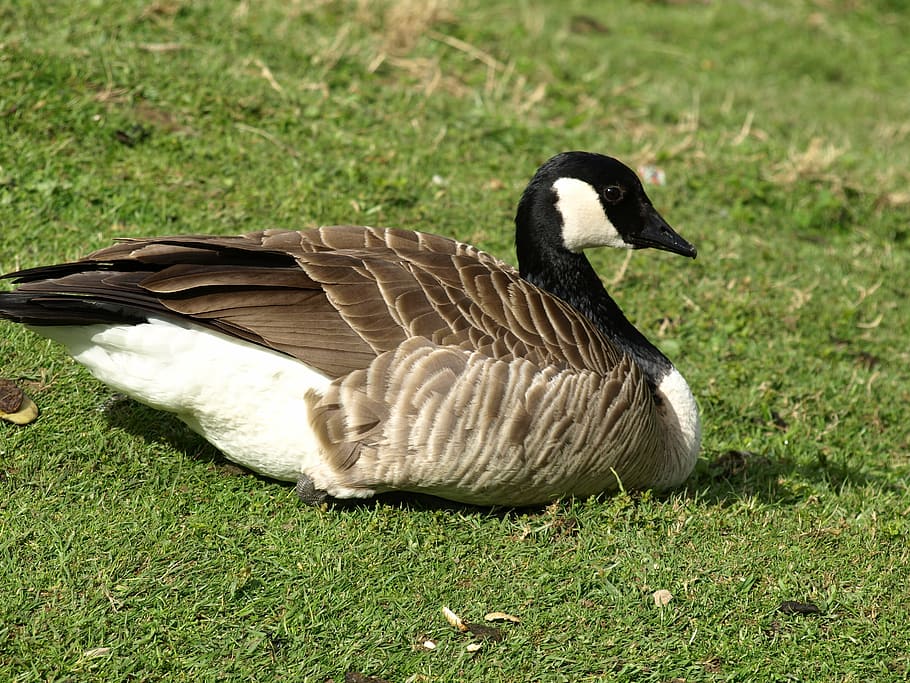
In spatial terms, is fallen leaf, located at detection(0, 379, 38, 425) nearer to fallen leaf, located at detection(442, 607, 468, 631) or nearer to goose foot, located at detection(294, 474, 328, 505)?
goose foot, located at detection(294, 474, 328, 505)

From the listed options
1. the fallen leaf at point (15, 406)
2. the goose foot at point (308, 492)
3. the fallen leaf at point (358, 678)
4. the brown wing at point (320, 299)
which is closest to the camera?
the fallen leaf at point (358, 678)

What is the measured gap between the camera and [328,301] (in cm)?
390

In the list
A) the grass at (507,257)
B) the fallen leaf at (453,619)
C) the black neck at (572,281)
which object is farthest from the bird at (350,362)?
the fallen leaf at (453,619)

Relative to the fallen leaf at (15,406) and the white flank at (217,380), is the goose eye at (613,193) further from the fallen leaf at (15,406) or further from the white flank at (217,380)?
the fallen leaf at (15,406)

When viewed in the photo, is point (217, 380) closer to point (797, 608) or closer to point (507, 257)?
point (797, 608)

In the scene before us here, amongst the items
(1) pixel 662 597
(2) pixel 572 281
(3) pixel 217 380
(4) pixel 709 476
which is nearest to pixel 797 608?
(1) pixel 662 597

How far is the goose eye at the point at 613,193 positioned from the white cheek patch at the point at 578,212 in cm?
5

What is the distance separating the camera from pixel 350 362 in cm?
381

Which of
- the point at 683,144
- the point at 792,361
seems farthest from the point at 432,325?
the point at 683,144

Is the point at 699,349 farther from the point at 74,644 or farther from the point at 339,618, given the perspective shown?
the point at 74,644

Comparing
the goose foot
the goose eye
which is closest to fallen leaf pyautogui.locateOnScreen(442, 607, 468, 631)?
the goose foot

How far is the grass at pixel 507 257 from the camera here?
354cm

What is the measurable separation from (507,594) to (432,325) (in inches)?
40.1

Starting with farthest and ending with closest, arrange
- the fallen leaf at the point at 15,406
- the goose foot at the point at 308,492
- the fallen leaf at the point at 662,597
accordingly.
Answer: the fallen leaf at the point at 15,406
the goose foot at the point at 308,492
the fallen leaf at the point at 662,597
